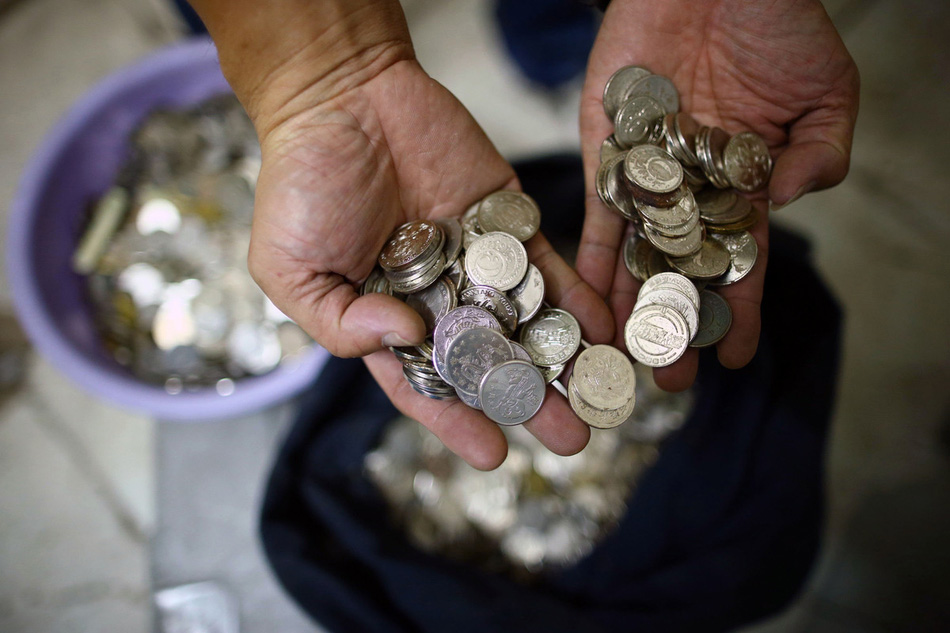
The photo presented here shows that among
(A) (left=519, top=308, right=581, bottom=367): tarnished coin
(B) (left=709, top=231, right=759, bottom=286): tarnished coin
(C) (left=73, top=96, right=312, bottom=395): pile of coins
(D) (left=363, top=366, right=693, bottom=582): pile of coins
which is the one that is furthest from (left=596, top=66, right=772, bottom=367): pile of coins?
(C) (left=73, top=96, right=312, bottom=395): pile of coins

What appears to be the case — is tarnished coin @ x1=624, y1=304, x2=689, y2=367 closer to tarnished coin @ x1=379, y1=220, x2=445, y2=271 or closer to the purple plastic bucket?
tarnished coin @ x1=379, y1=220, x2=445, y2=271

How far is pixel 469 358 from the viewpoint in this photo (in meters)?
1.07

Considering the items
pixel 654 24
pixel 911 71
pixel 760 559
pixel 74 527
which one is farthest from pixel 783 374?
pixel 74 527

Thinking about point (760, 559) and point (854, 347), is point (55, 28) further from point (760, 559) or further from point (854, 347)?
point (854, 347)

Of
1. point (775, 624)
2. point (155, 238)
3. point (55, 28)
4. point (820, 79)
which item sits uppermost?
point (55, 28)

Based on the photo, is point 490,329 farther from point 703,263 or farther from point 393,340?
point 703,263

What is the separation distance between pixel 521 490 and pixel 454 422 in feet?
2.17

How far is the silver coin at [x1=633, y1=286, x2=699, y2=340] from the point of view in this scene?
1.12 meters

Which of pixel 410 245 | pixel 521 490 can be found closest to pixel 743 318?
pixel 410 245

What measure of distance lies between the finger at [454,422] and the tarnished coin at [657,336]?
12.4 inches

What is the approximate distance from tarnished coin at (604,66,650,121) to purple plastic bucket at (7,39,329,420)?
993 mm

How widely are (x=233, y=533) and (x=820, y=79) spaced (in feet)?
6.30

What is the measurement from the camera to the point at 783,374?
1736mm

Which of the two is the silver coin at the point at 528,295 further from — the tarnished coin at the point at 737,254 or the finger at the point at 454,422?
the tarnished coin at the point at 737,254
